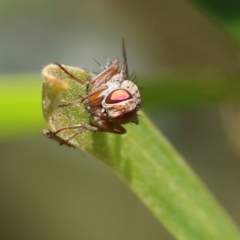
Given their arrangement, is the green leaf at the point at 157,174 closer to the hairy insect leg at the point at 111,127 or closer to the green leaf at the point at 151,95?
the hairy insect leg at the point at 111,127

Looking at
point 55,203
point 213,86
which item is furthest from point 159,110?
point 55,203

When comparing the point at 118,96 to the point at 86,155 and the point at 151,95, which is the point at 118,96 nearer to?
the point at 151,95

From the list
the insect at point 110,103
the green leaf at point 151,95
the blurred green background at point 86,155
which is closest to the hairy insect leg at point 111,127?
the insect at point 110,103

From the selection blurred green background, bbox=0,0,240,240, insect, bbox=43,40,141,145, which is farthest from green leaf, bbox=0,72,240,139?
blurred green background, bbox=0,0,240,240

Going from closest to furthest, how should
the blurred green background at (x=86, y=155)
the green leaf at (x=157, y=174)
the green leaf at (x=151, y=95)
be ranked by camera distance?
the green leaf at (x=157, y=174), the green leaf at (x=151, y=95), the blurred green background at (x=86, y=155)

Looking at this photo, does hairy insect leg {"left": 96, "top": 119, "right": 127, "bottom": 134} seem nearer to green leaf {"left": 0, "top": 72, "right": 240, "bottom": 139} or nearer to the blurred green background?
green leaf {"left": 0, "top": 72, "right": 240, "bottom": 139}

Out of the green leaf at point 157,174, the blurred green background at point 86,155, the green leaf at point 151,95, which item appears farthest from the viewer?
the blurred green background at point 86,155
